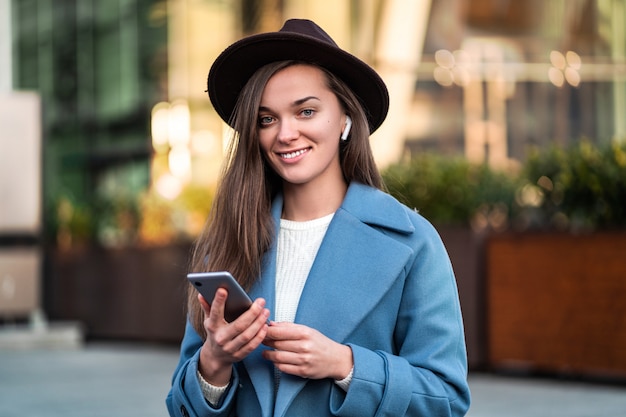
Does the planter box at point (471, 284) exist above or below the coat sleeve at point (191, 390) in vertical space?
below

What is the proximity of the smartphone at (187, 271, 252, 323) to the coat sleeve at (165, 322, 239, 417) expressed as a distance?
0.24 metres

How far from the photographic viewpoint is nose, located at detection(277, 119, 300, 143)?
2594 mm

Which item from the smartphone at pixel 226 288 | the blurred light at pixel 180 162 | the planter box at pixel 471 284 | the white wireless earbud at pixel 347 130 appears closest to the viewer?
the smartphone at pixel 226 288

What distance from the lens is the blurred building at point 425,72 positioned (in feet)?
63.5

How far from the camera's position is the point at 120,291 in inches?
574

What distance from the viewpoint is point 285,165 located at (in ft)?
8.66

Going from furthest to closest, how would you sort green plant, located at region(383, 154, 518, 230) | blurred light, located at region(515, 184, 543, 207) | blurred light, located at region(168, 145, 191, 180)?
blurred light, located at region(168, 145, 191, 180) → green plant, located at region(383, 154, 518, 230) → blurred light, located at region(515, 184, 543, 207)

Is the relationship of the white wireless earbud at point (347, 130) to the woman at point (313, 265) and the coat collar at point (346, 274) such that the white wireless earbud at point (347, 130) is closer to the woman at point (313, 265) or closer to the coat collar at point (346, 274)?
the woman at point (313, 265)

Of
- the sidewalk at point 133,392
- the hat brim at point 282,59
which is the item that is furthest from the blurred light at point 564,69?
the hat brim at point 282,59

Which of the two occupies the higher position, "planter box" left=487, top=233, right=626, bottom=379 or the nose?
the nose

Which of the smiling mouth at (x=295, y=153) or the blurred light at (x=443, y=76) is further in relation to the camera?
the blurred light at (x=443, y=76)

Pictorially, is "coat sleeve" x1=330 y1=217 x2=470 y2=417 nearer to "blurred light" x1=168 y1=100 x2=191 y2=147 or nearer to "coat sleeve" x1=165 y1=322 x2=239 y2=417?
"coat sleeve" x1=165 y1=322 x2=239 y2=417

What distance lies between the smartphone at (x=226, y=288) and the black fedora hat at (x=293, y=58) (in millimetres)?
615

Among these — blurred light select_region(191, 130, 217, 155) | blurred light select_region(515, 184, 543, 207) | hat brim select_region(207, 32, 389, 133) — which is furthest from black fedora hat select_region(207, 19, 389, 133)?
blurred light select_region(191, 130, 217, 155)
